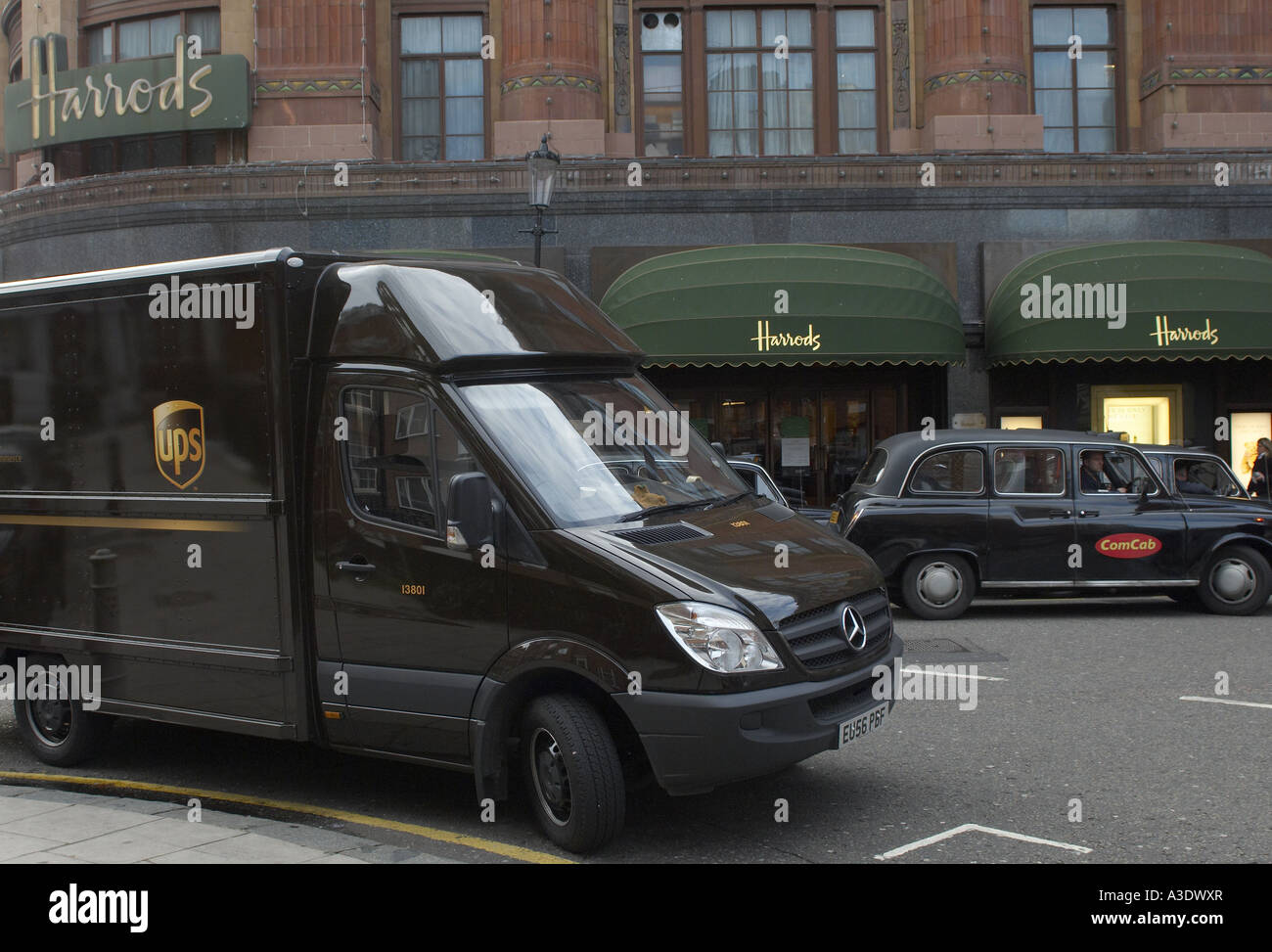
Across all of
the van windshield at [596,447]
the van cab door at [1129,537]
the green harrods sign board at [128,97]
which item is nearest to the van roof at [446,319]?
the van windshield at [596,447]

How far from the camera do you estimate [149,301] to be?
6.67m

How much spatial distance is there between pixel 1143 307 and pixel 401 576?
15.5 m

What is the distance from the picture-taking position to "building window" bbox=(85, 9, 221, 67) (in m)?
21.3

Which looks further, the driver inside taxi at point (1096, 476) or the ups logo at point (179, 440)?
the driver inside taxi at point (1096, 476)

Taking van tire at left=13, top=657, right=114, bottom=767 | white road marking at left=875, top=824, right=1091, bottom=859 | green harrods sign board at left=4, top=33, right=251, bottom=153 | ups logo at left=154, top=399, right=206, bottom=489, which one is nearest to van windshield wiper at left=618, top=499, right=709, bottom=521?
white road marking at left=875, top=824, right=1091, bottom=859

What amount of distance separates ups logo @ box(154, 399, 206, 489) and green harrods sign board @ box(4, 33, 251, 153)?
600 inches

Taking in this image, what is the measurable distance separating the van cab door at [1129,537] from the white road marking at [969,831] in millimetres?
7432

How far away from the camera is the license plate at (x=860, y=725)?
5527 mm

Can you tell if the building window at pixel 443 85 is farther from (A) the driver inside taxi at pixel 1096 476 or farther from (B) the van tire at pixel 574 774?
(B) the van tire at pixel 574 774

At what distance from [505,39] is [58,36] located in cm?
746

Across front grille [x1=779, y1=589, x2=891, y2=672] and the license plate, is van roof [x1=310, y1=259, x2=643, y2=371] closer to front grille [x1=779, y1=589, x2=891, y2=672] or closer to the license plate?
front grille [x1=779, y1=589, x2=891, y2=672]

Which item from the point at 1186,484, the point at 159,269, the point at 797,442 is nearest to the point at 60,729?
the point at 159,269
